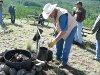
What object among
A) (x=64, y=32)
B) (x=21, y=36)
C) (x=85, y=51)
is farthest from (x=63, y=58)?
(x=21, y=36)

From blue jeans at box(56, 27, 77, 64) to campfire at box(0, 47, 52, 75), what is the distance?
0.68m

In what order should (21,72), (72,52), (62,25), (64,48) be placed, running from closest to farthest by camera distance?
(21,72) → (62,25) → (64,48) → (72,52)

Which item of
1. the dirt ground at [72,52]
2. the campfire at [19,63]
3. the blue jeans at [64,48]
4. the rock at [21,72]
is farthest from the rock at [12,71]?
the blue jeans at [64,48]

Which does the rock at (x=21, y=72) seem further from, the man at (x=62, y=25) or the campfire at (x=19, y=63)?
the man at (x=62, y=25)

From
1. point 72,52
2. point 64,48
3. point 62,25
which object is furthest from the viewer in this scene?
point 72,52

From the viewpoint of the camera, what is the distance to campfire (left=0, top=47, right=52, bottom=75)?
778 centimetres

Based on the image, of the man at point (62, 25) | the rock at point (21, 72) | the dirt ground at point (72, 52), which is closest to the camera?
the rock at point (21, 72)

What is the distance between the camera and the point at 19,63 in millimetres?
7762

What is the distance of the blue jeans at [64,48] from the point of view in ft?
28.4

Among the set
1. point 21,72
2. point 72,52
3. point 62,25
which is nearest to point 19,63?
point 21,72

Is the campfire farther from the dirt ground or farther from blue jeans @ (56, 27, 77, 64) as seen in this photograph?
blue jeans @ (56, 27, 77, 64)

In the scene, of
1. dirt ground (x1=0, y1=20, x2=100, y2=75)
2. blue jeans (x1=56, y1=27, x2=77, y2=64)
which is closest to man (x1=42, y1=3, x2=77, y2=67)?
blue jeans (x1=56, y1=27, x2=77, y2=64)

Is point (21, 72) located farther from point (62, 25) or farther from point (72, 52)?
point (72, 52)

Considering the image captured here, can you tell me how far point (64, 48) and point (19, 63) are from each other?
1.62 meters
